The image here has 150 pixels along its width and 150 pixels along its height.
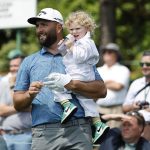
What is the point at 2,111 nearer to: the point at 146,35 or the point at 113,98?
the point at 113,98

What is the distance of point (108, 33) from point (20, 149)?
24.5 feet

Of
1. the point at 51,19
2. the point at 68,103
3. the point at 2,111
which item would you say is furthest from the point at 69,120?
the point at 2,111

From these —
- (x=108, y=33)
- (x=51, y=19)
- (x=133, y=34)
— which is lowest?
(x=133, y=34)

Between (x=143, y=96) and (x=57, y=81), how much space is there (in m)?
3.17

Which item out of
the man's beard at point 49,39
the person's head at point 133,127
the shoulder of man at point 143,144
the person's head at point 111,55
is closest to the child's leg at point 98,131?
the man's beard at point 49,39

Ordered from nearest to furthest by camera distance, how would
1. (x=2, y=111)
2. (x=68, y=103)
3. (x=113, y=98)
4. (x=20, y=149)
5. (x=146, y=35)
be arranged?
(x=68, y=103) < (x=20, y=149) < (x=2, y=111) < (x=113, y=98) < (x=146, y=35)

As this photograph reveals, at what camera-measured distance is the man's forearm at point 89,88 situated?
6.68 metres

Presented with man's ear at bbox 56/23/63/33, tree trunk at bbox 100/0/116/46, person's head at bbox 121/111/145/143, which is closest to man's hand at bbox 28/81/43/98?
man's ear at bbox 56/23/63/33

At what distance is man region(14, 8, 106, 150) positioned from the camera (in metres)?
6.74

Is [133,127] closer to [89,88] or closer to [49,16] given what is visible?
[89,88]

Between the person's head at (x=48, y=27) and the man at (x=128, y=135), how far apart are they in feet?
7.18

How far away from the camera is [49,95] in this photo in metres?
6.79

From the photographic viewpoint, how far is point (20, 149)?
8.93 meters

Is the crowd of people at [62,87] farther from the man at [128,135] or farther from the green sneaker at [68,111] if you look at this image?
the man at [128,135]
